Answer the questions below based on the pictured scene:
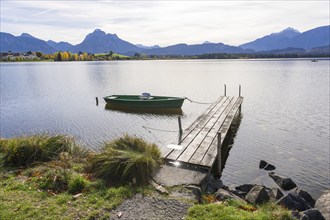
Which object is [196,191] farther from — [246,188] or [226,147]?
[226,147]

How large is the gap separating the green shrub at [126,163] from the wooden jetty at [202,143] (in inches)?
53.3

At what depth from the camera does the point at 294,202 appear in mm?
10273

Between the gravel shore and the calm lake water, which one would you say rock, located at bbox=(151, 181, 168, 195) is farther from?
the calm lake water

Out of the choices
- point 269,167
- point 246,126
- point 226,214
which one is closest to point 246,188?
point 269,167

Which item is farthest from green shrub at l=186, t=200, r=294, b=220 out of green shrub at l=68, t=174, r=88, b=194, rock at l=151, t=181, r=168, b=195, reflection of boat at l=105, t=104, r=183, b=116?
reflection of boat at l=105, t=104, r=183, b=116

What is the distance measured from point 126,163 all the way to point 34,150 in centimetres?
498

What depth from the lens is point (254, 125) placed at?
25.1 m

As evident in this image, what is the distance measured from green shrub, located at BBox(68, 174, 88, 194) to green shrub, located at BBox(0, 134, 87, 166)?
342cm

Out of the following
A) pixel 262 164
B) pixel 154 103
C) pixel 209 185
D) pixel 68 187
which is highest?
pixel 154 103

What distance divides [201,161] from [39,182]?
6542 mm

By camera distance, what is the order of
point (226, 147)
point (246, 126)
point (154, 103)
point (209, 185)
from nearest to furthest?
1. point (209, 185)
2. point (226, 147)
3. point (246, 126)
4. point (154, 103)

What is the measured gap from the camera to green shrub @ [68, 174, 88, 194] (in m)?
8.88


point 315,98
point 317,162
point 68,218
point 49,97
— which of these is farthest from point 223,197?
point 49,97

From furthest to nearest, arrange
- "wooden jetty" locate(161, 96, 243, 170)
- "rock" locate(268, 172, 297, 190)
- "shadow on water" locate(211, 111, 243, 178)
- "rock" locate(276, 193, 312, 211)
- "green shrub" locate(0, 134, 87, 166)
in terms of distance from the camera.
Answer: "shadow on water" locate(211, 111, 243, 178) < "rock" locate(268, 172, 297, 190) < "wooden jetty" locate(161, 96, 243, 170) < "green shrub" locate(0, 134, 87, 166) < "rock" locate(276, 193, 312, 211)
